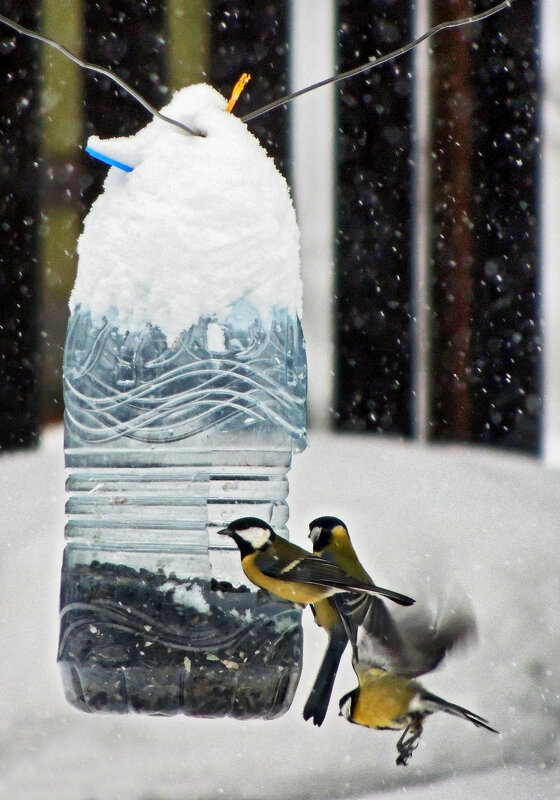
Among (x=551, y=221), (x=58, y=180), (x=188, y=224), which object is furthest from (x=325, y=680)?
(x=551, y=221)

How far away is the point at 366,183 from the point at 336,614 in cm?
138

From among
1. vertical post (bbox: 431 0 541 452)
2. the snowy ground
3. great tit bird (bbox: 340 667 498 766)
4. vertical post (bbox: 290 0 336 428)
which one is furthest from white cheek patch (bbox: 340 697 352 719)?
vertical post (bbox: 431 0 541 452)

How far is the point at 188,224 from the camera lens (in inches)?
44.9

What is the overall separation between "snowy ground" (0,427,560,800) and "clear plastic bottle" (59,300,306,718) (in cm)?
35

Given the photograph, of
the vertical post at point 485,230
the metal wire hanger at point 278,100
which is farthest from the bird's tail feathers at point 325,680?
the vertical post at point 485,230

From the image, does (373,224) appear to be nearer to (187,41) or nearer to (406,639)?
(187,41)

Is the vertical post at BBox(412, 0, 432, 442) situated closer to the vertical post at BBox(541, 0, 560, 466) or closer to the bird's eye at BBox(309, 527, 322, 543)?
the vertical post at BBox(541, 0, 560, 466)

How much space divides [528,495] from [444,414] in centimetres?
37

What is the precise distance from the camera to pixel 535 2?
2299mm

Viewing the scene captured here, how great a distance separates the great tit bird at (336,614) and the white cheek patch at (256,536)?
67 millimetres

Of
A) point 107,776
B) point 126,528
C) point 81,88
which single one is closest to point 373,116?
point 81,88

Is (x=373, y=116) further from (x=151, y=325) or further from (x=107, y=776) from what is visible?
(x=107, y=776)

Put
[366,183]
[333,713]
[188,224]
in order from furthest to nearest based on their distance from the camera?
[366,183]
[333,713]
[188,224]

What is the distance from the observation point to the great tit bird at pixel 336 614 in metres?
1.01
